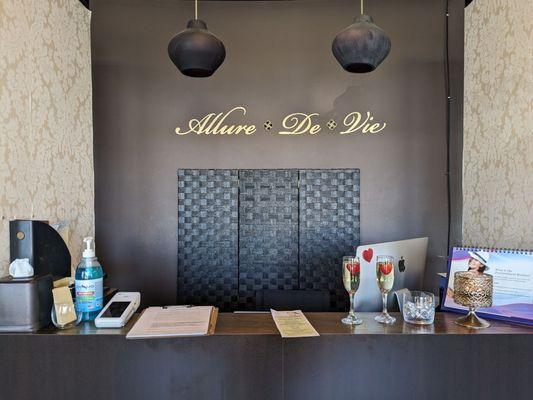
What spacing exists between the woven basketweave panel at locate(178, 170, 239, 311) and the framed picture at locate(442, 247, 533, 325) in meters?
1.88

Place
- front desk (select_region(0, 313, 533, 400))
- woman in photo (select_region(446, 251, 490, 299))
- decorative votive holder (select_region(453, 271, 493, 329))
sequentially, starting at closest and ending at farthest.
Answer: front desk (select_region(0, 313, 533, 400))
decorative votive holder (select_region(453, 271, 493, 329))
woman in photo (select_region(446, 251, 490, 299))

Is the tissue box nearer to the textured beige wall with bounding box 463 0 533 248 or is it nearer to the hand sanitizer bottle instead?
the hand sanitizer bottle

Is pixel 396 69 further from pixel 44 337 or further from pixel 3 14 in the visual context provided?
pixel 44 337

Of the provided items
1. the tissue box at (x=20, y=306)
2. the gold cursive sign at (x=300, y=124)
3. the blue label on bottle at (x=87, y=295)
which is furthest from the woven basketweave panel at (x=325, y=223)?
the tissue box at (x=20, y=306)

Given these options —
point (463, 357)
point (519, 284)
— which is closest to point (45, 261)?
point (463, 357)

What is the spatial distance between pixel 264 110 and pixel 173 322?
83.8 inches

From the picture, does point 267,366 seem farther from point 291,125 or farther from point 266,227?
point 291,125

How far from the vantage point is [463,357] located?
1346 millimetres

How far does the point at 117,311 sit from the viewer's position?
1456 mm

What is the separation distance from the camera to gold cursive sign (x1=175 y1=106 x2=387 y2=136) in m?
3.13

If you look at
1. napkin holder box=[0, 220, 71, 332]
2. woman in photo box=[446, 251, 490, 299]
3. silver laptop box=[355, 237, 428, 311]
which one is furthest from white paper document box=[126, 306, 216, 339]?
woman in photo box=[446, 251, 490, 299]

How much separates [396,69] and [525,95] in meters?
1.21

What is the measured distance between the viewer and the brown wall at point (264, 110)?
311cm

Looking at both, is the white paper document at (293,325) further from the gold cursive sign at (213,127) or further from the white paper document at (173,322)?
the gold cursive sign at (213,127)
